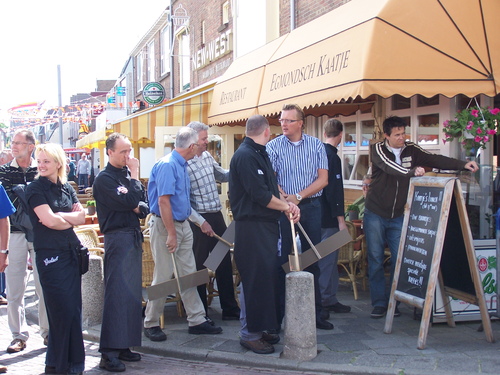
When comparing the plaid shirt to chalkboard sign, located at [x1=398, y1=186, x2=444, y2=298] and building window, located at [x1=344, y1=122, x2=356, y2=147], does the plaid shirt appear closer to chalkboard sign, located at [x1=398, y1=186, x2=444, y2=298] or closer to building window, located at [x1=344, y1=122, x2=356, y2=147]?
chalkboard sign, located at [x1=398, y1=186, x2=444, y2=298]

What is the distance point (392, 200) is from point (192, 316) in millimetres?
2264

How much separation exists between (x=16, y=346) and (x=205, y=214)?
2.21 m

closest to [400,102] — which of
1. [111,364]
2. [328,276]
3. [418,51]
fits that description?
[418,51]

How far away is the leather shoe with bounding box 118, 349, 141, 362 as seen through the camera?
17.7 ft

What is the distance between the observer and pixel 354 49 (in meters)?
6.48

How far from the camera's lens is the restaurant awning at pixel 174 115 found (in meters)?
11.3

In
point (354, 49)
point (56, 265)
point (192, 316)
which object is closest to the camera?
point (56, 265)

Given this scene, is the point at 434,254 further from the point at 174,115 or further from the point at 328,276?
the point at 174,115

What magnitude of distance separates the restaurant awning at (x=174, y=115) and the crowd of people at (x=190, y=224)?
14.9 ft

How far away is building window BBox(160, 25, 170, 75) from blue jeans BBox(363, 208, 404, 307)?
16.0m

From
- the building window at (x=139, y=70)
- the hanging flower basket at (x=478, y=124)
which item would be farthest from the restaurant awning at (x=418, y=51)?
the building window at (x=139, y=70)

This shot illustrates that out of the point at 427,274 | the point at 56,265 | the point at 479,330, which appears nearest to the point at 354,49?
the point at 427,274

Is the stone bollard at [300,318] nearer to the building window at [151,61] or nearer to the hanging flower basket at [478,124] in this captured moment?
the hanging flower basket at [478,124]

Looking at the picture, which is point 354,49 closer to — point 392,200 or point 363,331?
point 392,200
